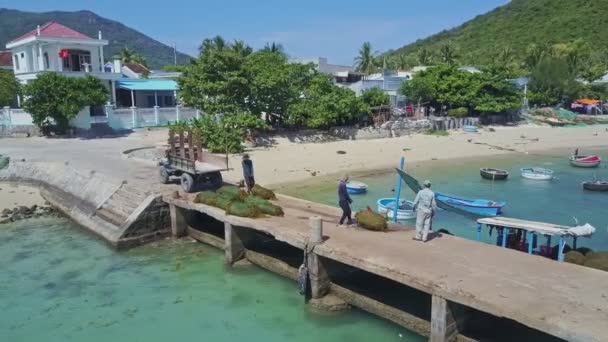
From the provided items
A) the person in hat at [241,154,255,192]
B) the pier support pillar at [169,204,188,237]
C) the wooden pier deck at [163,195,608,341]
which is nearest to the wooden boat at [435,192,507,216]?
the person in hat at [241,154,255,192]

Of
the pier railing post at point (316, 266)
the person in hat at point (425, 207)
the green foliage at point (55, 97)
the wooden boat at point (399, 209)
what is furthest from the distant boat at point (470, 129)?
the pier railing post at point (316, 266)

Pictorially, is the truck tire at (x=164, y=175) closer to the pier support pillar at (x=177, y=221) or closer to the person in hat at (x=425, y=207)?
the pier support pillar at (x=177, y=221)

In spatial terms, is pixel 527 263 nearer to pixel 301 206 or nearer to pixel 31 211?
pixel 301 206

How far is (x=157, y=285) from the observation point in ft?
52.1

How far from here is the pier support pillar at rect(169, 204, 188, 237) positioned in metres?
19.9

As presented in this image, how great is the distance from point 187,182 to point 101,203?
449 cm

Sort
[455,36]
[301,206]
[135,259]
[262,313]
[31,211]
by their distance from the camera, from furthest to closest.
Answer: [455,36] < [31,211] < [301,206] < [135,259] < [262,313]

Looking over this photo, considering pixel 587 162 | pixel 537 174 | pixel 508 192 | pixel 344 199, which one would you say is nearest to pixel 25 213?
pixel 344 199

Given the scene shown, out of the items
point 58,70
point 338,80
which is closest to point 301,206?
point 58,70

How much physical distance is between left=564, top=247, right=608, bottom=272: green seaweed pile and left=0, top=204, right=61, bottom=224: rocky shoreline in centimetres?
2185

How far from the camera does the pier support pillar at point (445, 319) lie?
35.6ft

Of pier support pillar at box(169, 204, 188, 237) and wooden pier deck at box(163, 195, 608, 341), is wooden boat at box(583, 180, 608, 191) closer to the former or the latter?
wooden pier deck at box(163, 195, 608, 341)

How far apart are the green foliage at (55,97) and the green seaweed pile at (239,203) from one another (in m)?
23.9

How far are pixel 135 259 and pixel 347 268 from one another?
7951mm
